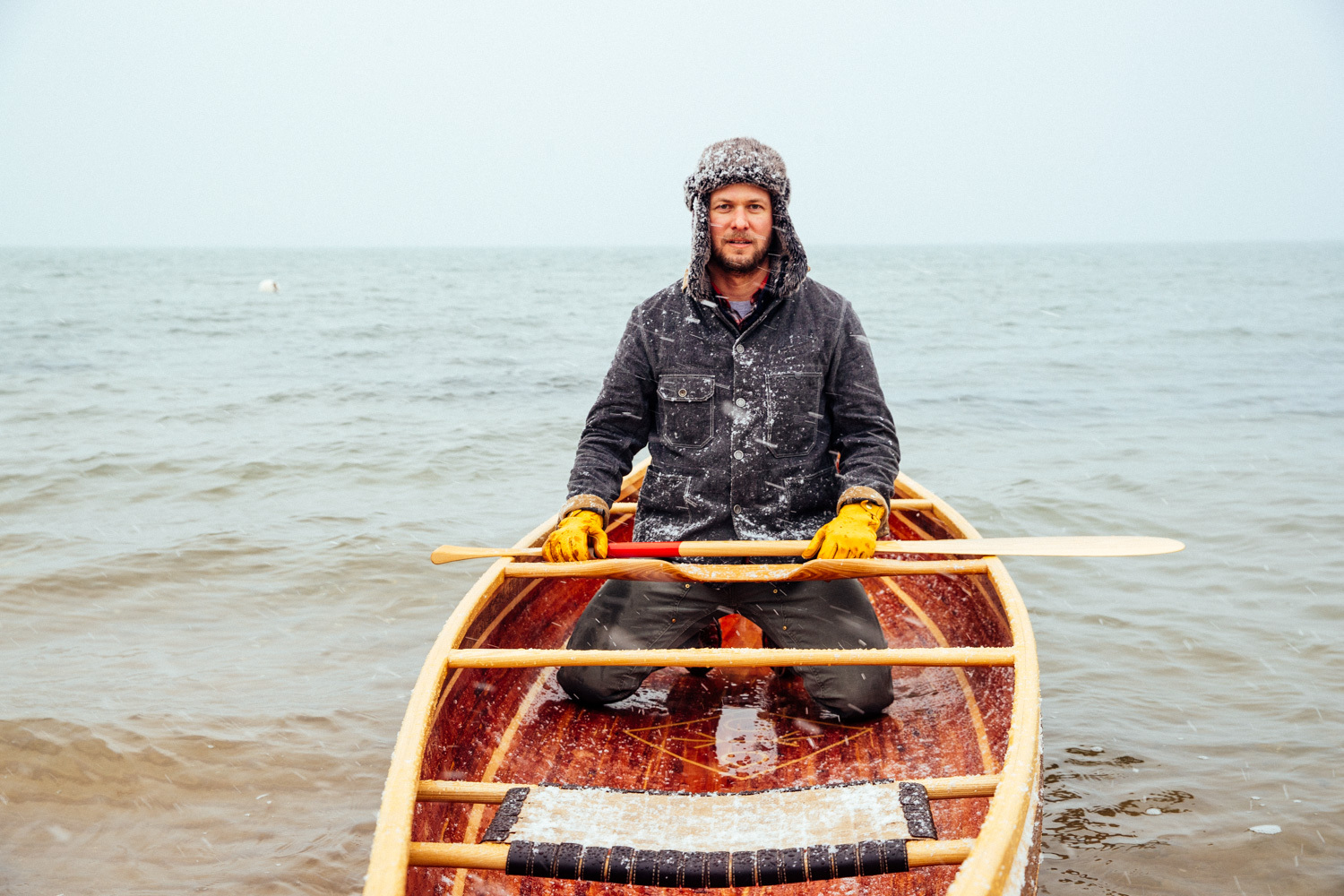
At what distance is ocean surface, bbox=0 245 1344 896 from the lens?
141 inches

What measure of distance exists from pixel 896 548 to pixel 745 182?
1361mm

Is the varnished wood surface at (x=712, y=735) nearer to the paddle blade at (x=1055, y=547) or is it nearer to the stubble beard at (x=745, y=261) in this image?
the paddle blade at (x=1055, y=547)

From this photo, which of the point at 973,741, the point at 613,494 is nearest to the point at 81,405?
the point at 613,494

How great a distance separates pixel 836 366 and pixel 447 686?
173 centimetres

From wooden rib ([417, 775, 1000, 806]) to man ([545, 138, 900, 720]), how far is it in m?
0.92

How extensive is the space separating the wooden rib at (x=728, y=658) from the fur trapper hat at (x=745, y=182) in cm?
128

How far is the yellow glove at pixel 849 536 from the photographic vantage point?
3.09m

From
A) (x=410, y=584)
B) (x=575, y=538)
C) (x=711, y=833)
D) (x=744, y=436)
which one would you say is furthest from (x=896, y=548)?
(x=410, y=584)

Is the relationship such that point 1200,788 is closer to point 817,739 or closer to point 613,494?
point 817,739

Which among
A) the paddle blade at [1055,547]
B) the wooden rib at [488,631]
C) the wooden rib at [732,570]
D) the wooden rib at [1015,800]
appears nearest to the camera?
the wooden rib at [1015,800]

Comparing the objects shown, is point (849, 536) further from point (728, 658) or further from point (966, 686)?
point (966, 686)

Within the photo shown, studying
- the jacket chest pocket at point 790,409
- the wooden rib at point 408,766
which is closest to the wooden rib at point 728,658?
the wooden rib at point 408,766

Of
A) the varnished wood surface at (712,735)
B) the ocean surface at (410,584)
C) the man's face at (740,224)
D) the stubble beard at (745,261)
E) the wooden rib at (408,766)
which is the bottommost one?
the ocean surface at (410,584)

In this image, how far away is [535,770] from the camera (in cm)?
311
